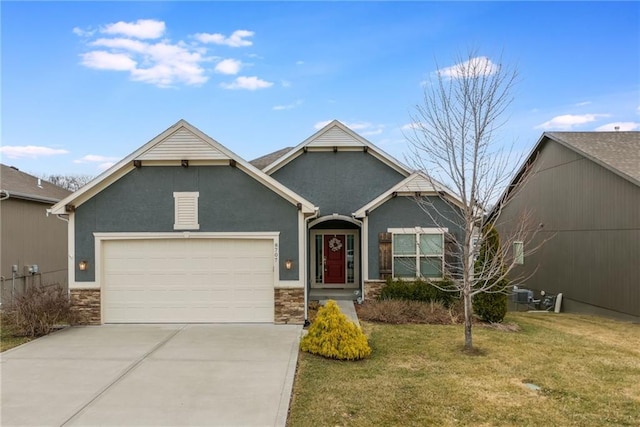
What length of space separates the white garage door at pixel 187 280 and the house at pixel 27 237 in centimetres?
535

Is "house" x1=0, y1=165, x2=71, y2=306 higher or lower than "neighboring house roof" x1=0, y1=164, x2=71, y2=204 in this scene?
lower

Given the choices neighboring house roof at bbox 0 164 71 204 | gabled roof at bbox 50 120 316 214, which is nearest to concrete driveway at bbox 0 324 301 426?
gabled roof at bbox 50 120 316 214

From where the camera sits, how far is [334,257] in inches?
608

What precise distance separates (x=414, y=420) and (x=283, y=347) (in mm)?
3750

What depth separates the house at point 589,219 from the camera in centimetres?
1262

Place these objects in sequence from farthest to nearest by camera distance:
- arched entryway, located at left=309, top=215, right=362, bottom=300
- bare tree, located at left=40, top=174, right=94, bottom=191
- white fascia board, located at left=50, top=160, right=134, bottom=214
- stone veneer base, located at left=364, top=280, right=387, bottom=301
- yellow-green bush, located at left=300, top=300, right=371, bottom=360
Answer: bare tree, located at left=40, top=174, right=94, bottom=191 → arched entryway, located at left=309, top=215, right=362, bottom=300 → stone veneer base, located at left=364, top=280, right=387, bottom=301 → white fascia board, located at left=50, top=160, right=134, bottom=214 → yellow-green bush, located at left=300, top=300, right=371, bottom=360

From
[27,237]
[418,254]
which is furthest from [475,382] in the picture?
[27,237]

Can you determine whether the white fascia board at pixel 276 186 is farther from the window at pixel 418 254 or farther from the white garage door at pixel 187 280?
the window at pixel 418 254

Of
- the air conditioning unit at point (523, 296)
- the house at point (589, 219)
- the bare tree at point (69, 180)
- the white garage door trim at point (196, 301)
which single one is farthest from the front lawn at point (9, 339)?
the bare tree at point (69, 180)

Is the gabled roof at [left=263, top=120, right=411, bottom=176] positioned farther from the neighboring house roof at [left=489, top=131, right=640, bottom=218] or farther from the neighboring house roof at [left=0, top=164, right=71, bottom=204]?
the neighboring house roof at [left=0, top=164, right=71, bottom=204]

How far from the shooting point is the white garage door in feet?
34.4

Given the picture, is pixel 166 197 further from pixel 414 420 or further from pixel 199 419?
pixel 414 420

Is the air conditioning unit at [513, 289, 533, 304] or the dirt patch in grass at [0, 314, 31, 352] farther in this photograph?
the air conditioning unit at [513, 289, 533, 304]

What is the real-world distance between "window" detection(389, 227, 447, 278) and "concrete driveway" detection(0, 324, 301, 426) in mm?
4680
